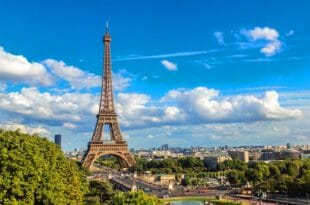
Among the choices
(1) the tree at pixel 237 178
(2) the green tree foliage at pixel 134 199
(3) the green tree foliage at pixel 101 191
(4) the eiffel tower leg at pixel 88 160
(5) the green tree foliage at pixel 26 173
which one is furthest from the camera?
(4) the eiffel tower leg at pixel 88 160

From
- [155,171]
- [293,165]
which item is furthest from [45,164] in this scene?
[155,171]

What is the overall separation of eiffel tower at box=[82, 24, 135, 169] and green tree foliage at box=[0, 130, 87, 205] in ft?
184

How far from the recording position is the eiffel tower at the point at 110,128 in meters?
82.1

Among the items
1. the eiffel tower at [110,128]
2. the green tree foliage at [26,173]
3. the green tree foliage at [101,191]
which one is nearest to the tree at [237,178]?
the eiffel tower at [110,128]

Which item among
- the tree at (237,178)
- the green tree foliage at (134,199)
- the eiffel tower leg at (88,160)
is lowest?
the tree at (237,178)

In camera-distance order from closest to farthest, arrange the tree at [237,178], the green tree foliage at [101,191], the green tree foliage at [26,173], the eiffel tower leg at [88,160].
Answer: the green tree foliage at [26,173] → the green tree foliage at [101,191] → the tree at [237,178] → the eiffel tower leg at [88,160]

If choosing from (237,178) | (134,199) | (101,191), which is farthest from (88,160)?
(134,199)

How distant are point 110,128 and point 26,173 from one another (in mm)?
62582

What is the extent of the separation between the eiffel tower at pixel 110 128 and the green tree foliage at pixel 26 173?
2212 inches

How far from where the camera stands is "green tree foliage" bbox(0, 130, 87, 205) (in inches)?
831

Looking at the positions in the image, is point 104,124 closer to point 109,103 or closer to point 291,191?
point 109,103

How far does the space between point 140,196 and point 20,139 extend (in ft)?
28.4

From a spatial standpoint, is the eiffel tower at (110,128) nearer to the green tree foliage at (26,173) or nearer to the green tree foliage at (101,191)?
the green tree foliage at (101,191)

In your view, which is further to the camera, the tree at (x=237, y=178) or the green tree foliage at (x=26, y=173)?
the tree at (x=237, y=178)
